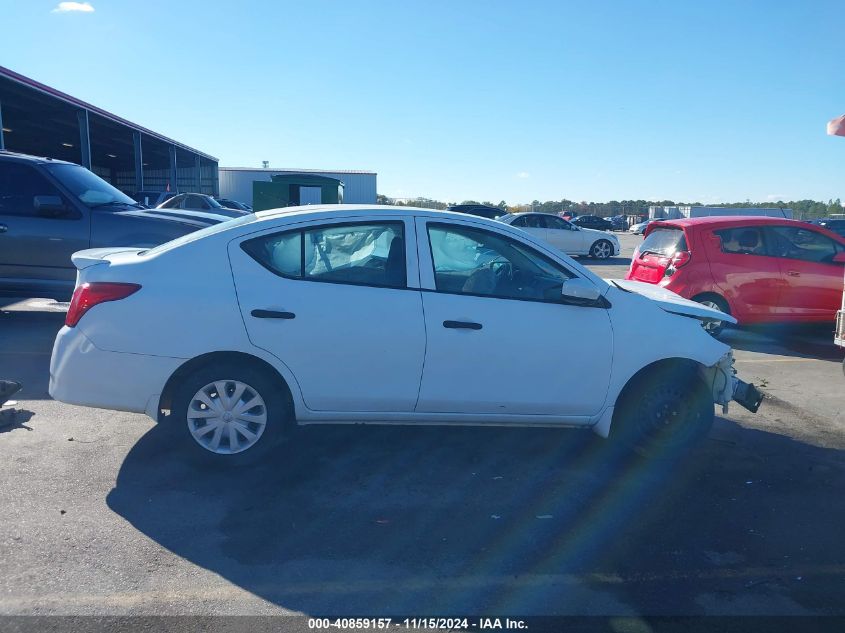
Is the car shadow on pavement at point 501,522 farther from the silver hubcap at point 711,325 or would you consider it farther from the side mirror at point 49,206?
the side mirror at point 49,206

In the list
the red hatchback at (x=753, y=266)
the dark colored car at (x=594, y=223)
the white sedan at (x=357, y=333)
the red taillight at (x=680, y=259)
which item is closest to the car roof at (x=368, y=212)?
the white sedan at (x=357, y=333)

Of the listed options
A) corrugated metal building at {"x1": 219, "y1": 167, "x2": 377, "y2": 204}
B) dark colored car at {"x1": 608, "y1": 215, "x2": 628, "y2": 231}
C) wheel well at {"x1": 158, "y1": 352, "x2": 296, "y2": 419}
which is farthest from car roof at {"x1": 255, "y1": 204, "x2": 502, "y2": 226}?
dark colored car at {"x1": 608, "y1": 215, "x2": 628, "y2": 231}

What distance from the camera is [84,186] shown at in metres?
8.82

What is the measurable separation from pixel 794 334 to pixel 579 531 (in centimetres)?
780

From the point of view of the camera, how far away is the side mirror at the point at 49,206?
817cm

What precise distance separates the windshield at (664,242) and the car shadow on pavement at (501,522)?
13.5 feet

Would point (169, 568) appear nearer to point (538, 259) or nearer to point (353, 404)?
point (353, 404)

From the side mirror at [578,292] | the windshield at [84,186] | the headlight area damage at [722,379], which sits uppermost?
the windshield at [84,186]

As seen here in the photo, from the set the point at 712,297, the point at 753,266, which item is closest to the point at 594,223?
the point at 753,266

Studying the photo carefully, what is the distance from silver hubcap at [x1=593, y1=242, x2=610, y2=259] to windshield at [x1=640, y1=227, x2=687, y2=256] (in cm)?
1450

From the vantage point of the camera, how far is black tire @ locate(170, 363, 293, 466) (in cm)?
433

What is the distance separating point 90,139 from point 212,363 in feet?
110

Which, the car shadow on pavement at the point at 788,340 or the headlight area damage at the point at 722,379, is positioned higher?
the headlight area damage at the point at 722,379

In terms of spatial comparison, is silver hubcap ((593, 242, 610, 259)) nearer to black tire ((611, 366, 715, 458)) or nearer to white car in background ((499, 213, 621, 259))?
white car in background ((499, 213, 621, 259))
